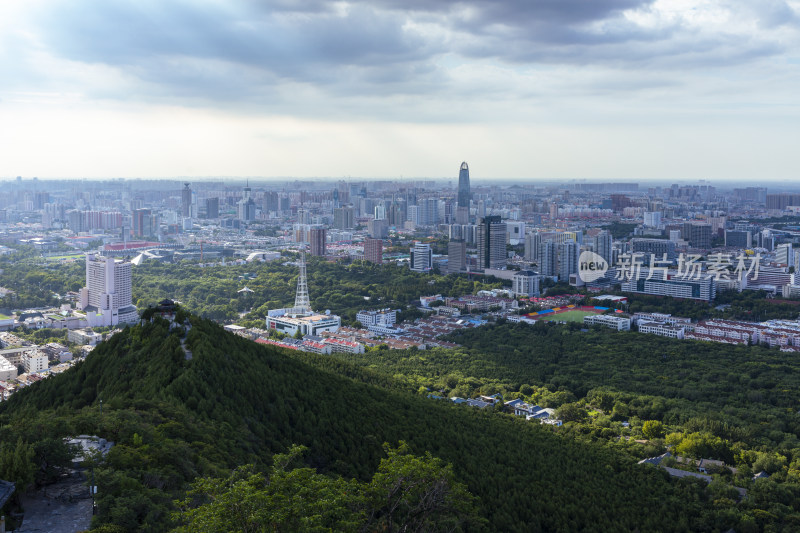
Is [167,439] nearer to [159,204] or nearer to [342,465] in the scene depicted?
[342,465]

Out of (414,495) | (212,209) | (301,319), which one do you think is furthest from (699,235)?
(414,495)

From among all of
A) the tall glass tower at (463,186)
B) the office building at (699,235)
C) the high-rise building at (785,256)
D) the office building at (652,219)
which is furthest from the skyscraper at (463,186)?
the high-rise building at (785,256)

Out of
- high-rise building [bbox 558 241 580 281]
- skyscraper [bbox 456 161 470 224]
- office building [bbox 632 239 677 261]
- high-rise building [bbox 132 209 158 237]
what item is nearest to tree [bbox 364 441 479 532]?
high-rise building [bbox 558 241 580 281]

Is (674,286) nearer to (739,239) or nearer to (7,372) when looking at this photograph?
(739,239)

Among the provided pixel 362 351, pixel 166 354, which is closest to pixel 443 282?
pixel 362 351

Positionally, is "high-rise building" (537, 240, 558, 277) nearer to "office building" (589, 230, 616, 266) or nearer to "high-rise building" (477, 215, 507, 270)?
"office building" (589, 230, 616, 266)

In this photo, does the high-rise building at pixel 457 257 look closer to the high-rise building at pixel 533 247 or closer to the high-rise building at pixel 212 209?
the high-rise building at pixel 533 247
